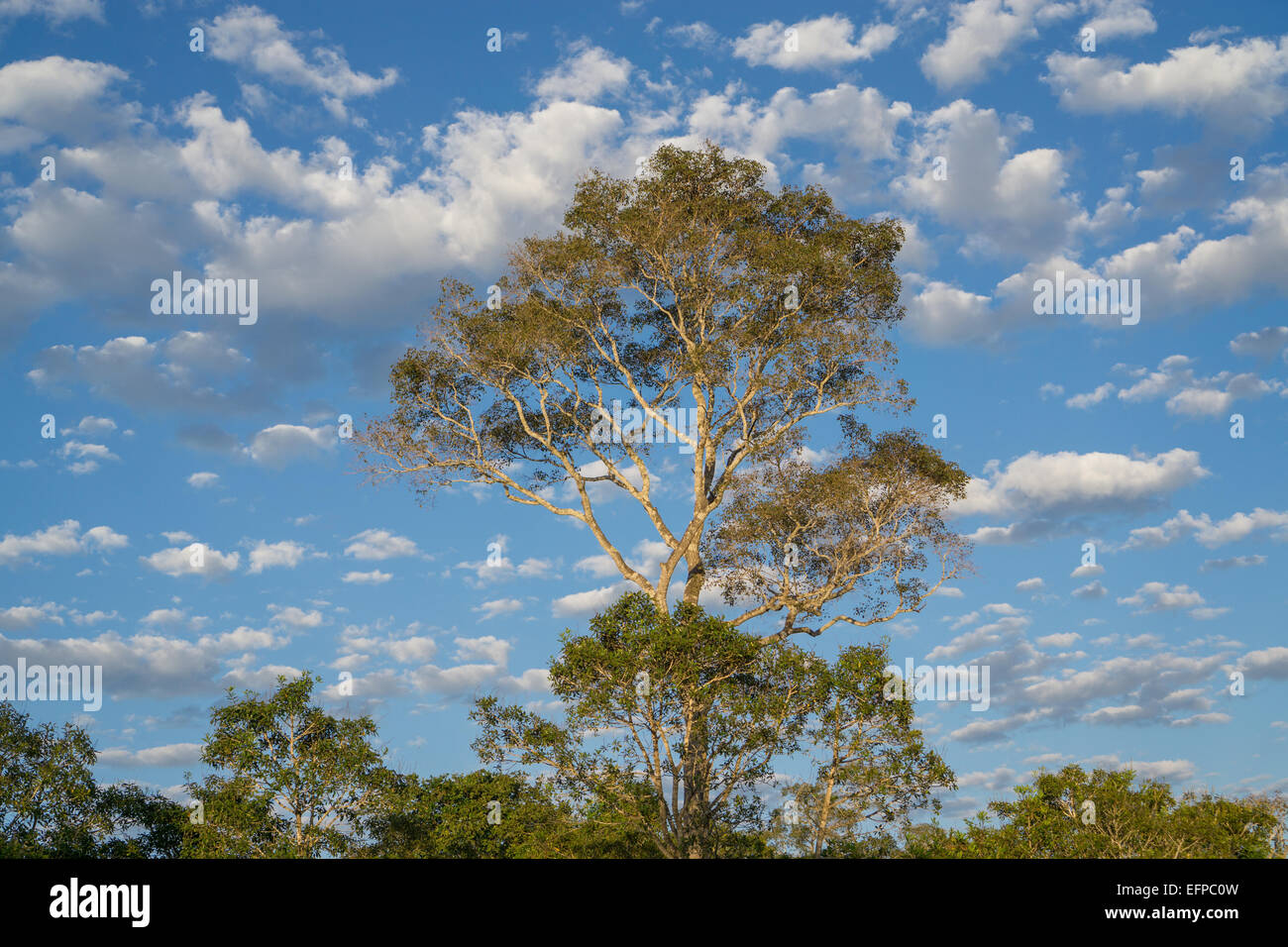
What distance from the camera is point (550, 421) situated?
24.6 meters

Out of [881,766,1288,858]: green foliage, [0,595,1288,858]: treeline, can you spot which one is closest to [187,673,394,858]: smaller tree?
[0,595,1288,858]: treeline

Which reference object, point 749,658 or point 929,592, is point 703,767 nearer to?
point 749,658

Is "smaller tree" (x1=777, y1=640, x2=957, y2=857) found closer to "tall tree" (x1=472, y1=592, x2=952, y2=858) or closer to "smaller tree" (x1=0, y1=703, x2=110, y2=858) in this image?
"tall tree" (x1=472, y1=592, x2=952, y2=858)

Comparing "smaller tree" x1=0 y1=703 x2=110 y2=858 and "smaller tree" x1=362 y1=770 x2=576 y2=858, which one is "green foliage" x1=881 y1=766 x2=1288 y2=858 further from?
"smaller tree" x1=0 y1=703 x2=110 y2=858

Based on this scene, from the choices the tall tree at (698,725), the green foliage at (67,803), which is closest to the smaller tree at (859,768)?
the tall tree at (698,725)

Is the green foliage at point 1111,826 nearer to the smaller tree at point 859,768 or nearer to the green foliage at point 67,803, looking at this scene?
the smaller tree at point 859,768

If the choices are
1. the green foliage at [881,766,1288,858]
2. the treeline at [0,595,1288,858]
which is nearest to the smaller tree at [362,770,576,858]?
the treeline at [0,595,1288,858]

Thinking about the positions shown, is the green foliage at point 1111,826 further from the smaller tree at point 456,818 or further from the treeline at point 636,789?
the smaller tree at point 456,818

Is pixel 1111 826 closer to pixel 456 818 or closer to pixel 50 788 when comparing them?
pixel 456 818

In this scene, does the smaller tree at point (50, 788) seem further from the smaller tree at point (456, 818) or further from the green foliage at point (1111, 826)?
the green foliage at point (1111, 826)

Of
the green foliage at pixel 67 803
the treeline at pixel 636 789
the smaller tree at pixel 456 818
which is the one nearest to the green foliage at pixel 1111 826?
the treeline at pixel 636 789

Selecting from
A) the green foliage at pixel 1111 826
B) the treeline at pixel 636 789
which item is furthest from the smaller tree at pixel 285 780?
the green foliage at pixel 1111 826
